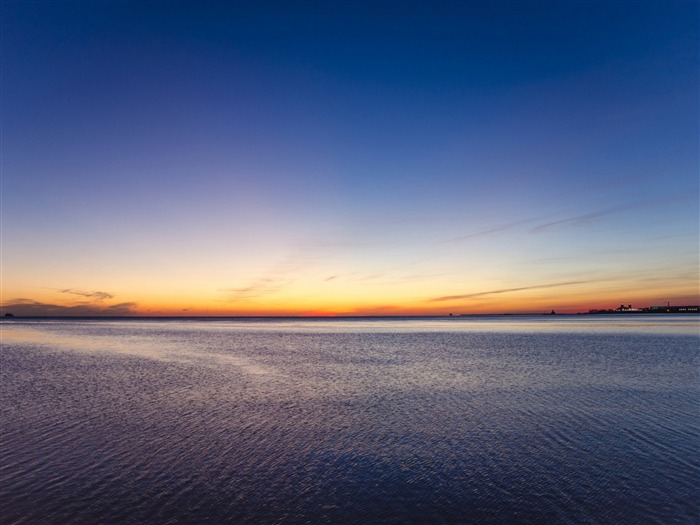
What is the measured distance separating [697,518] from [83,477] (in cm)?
1688

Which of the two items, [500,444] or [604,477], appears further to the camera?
[500,444]

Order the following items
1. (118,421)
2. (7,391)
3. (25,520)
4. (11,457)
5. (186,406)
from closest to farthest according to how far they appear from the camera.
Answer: (25,520) < (11,457) < (118,421) < (186,406) < (7,391)

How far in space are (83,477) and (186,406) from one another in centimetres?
981

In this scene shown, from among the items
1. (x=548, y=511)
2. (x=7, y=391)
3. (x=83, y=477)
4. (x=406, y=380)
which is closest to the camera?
(x=548, y=511)

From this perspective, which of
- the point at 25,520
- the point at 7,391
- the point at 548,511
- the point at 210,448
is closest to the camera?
the point at 25,520

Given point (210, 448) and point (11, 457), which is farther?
point (210, 448)

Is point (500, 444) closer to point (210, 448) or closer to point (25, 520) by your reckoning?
point (210, 448)

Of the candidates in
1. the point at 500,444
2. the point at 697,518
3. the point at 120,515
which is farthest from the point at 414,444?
the point at 120,515

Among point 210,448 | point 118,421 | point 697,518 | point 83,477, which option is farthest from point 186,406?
point 697,518

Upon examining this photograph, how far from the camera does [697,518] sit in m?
10.5

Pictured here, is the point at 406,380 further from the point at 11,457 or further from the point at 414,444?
the point at 11,457

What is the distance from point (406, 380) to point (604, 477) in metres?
18.4

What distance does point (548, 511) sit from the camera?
1104cm

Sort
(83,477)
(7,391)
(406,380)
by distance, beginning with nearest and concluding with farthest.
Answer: (83,477) < (7,391) < (406,380)
